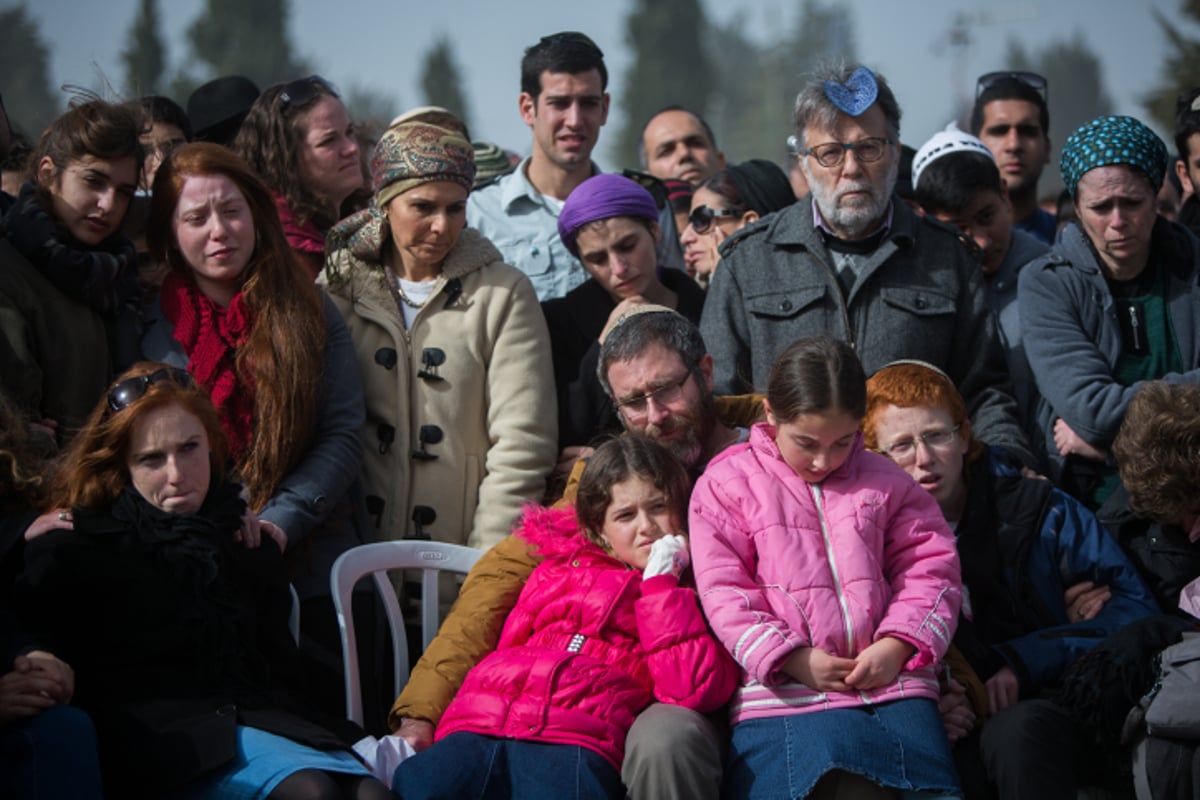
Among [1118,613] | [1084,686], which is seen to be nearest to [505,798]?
[1084,686]

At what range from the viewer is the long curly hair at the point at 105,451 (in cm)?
342

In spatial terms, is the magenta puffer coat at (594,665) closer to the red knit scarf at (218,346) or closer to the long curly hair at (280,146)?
the red knit scarf at (218,346)

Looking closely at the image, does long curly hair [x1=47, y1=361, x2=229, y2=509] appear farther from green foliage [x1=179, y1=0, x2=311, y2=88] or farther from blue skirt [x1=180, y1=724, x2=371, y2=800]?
green foliage [x1=179, y1=0, x2=311, y2=88]

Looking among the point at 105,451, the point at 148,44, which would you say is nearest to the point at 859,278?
the point at 105,451

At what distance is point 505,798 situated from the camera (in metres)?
3.21

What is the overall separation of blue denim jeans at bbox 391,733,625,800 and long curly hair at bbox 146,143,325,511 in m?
1.18

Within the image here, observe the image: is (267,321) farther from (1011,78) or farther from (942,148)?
(1011,78)

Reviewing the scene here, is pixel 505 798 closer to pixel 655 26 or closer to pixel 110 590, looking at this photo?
pixel 110 590

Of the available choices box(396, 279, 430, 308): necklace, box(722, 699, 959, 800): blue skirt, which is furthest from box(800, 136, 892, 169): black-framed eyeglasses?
box(722, 699, 959, 800): blue skirt

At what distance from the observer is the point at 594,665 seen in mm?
3379

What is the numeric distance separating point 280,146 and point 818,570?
302 cm

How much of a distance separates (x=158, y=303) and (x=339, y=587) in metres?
1.27

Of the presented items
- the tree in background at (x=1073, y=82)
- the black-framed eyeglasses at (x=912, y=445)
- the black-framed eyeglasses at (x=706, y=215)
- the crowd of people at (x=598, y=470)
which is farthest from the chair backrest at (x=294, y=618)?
the tree in background at (x=1073, y=82)

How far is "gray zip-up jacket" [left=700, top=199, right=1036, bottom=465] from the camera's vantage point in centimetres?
448
